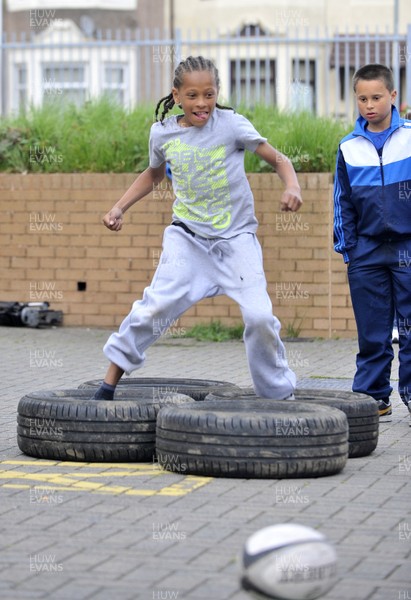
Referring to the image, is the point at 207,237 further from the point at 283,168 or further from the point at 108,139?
the point at 108,139

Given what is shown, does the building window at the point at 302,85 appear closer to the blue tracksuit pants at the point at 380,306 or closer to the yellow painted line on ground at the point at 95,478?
the blue tracksuit pants at the point at 380,306

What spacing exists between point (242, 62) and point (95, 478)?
37.5ft

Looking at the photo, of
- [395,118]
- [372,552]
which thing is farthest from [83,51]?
[372,552]

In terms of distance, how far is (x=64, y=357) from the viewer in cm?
1205

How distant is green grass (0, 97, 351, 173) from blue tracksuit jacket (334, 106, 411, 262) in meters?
5.59

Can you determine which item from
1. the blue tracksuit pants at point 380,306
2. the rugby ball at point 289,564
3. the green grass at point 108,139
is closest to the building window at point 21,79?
the green grass at point 108,139

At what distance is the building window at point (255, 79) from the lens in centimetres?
1661

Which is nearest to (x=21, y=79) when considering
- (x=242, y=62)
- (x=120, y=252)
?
(x=242, y=62)

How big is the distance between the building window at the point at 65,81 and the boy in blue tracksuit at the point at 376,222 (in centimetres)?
876

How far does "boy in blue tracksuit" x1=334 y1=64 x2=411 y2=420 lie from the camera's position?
795 centimetres

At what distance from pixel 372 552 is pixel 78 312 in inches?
369

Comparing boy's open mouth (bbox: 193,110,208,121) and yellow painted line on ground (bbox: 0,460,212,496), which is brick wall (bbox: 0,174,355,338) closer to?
boy's open mouth (bbox: 193,110,208,121)

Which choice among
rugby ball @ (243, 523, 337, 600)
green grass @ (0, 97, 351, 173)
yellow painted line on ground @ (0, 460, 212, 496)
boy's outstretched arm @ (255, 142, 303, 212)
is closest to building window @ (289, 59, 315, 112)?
green grass @ (0, 97, 351, 173)

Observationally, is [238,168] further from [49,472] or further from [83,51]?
[83,51]
